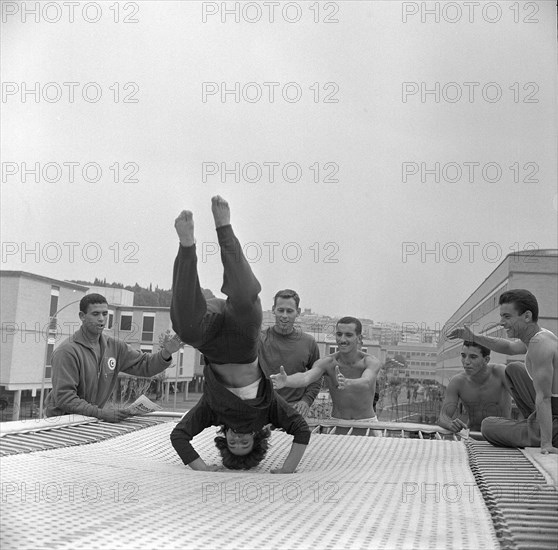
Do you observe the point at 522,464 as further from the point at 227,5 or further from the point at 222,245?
the point at 227,5

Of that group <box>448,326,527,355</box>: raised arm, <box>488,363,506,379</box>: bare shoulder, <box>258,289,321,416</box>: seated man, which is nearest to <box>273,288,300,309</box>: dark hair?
<box>258,289,321,416</box>: seated man

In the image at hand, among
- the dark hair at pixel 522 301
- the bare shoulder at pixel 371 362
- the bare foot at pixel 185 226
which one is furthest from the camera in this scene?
the bare shoulder at pixel 371 362

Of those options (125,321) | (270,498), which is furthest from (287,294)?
(270,498)

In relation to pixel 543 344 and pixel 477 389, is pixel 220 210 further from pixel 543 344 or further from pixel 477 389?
pixel 477 389

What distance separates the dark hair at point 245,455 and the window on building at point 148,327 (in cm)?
73

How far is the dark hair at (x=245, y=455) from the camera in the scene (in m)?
1.82

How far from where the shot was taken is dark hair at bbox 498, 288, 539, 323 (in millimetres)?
1923

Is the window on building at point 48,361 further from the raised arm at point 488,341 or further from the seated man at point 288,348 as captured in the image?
the raised arm at point 488,341

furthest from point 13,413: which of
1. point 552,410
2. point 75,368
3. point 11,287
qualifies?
point 552,410

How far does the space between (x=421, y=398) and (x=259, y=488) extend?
2849 millimetres

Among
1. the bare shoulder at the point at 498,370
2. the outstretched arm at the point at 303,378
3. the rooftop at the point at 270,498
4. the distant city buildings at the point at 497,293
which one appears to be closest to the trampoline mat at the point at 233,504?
the rooftop at the point at 270,498

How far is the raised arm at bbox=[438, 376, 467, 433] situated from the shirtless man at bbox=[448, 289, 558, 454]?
354mm

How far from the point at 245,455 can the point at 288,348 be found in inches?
30.0

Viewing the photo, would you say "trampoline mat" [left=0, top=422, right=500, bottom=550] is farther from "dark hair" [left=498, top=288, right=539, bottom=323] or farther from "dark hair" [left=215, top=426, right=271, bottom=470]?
"dark hair" [left=498, top=288, right=539, bottom=323]
